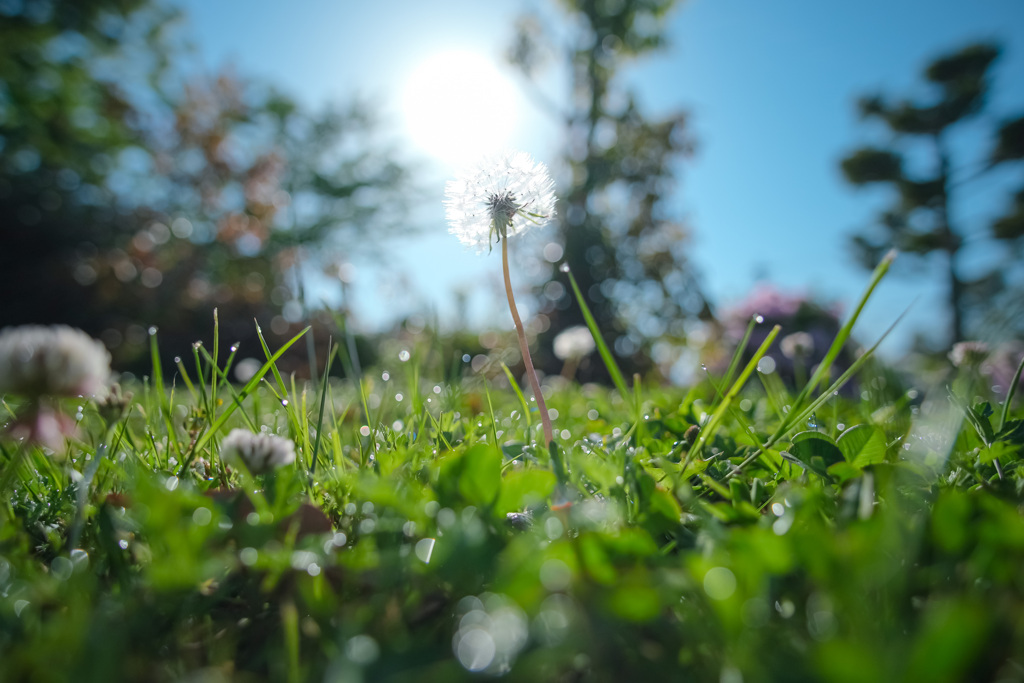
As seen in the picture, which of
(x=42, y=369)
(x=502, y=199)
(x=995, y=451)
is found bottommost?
(x=995, y=451)

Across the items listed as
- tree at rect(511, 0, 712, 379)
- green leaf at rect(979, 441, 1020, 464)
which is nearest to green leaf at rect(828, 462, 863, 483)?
green leaf at rect(979, 441, 1020, 464)

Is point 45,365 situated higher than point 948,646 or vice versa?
point 45,365

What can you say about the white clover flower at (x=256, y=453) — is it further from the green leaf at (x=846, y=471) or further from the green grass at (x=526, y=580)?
the green leaf at (x=846, y=471)

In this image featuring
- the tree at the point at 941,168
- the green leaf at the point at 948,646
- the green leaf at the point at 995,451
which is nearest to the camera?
the green leaf at the point at 948,646

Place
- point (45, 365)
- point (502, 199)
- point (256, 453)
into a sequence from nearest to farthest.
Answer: point (45, 365)
point (256, 453)
point (502, 199)

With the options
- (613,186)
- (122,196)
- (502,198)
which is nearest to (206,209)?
(122,196)

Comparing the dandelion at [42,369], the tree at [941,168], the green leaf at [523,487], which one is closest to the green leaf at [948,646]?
the green leaf at [523,487]

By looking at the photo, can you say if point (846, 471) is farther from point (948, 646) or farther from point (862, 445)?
point (948, 646)
